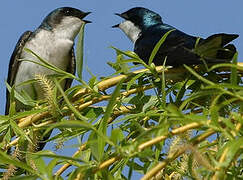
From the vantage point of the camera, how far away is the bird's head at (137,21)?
2.90m

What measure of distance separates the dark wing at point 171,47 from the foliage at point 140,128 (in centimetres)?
7

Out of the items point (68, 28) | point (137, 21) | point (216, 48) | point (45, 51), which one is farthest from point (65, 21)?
point (216, 48)

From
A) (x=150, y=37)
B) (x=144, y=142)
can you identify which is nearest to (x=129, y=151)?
(x=144, y=142)

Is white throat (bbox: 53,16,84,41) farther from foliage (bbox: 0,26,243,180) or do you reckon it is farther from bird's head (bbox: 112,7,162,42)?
foliage (bbox: 0,26,243,180)

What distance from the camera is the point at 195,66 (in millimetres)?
1651

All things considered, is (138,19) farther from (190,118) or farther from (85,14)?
(190,118)

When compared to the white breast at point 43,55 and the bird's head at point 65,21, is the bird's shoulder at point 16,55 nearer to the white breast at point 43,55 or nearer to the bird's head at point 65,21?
the white breast at point 43,55

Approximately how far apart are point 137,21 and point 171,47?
43.0 inches

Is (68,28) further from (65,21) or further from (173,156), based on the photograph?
(173,156)

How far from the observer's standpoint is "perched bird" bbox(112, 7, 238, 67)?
5.19 ft

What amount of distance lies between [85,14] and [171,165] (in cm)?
260

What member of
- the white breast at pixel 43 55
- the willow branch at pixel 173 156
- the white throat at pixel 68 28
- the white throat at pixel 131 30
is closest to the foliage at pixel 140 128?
the willow branch at pixel 173 156

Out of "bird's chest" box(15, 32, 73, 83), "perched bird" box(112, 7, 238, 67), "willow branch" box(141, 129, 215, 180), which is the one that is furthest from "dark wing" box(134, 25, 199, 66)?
"bird's chest" box(15, 32, 73, 83)

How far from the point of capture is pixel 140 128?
1.05 metres
